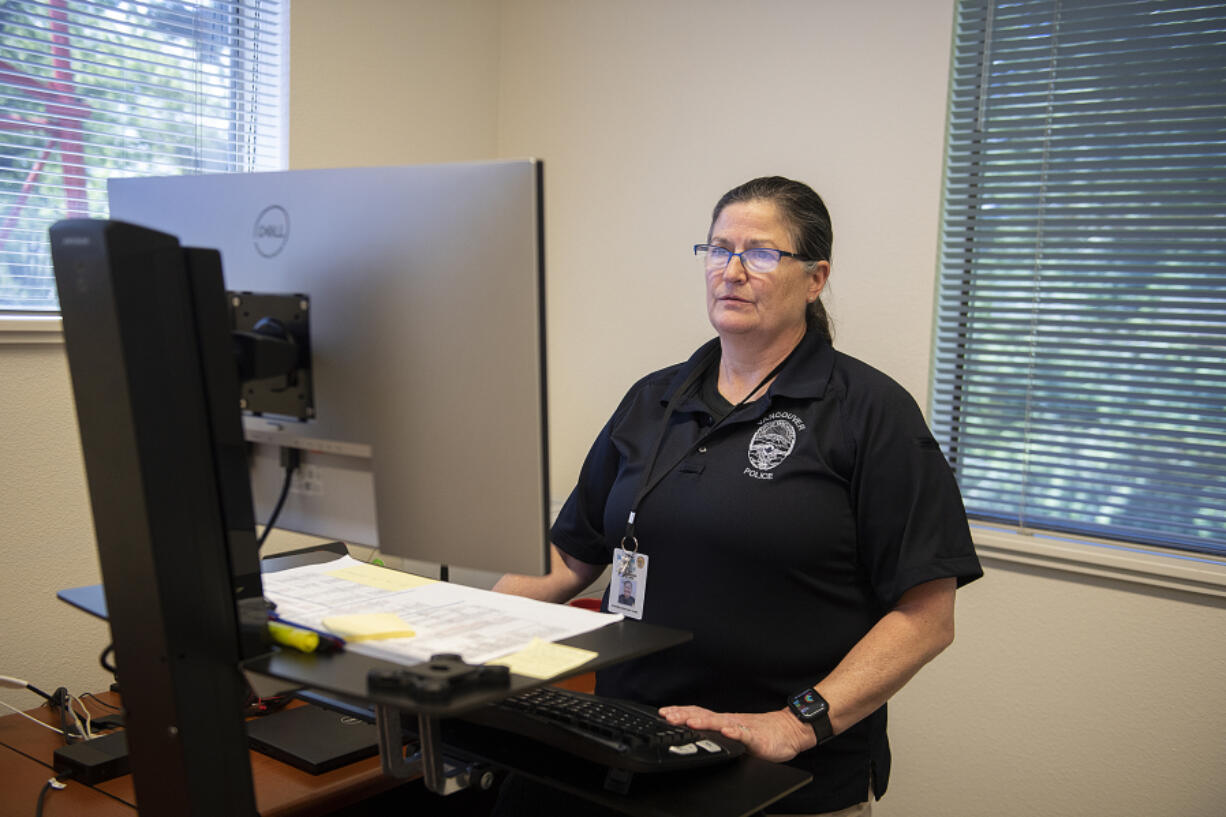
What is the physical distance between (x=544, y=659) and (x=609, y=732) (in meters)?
0.21

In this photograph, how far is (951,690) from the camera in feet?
8.40

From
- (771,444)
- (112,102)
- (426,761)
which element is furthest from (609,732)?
(112,102)

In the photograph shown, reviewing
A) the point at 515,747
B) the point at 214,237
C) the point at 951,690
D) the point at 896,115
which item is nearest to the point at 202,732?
the point at 515,747

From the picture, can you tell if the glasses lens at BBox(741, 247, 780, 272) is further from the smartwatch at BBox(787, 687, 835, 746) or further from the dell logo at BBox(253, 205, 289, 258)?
the dell logo at BBox(253, 205, 289, 258)

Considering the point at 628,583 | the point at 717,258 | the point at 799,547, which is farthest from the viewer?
the point at 717,258

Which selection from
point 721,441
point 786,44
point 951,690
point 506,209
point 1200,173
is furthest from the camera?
point 786,44

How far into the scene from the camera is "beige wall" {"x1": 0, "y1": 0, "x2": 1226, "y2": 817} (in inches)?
88.0

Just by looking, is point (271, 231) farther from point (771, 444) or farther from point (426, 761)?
point (771, 444)

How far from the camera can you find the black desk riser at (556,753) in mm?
922

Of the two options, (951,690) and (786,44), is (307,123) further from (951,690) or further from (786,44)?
(951,690)

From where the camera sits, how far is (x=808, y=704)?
139 centimetres

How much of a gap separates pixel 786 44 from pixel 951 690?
180 cm

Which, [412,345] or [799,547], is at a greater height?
[412,345]

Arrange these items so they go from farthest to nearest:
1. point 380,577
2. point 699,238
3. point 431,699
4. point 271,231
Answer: point 699,238 → point 380,577 → point 271,231 → point 431,699
